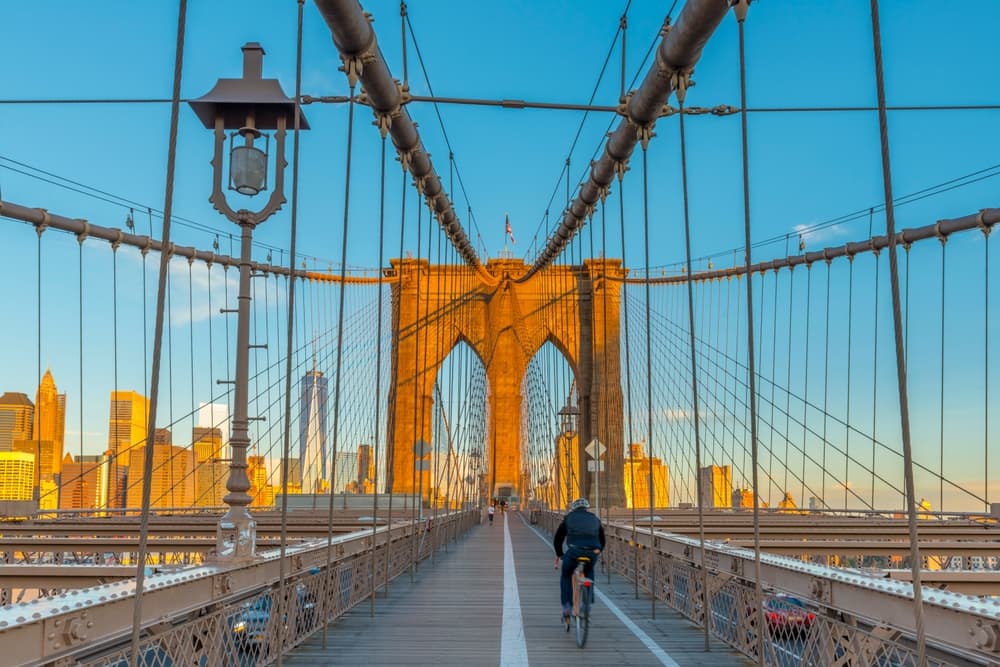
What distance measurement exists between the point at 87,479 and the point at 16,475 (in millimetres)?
1819

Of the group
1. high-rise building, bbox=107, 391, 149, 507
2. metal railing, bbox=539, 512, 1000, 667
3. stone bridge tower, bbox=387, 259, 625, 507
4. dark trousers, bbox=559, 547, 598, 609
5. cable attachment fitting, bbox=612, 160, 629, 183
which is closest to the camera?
metal railing, bbox=539, 512, 1000, 667

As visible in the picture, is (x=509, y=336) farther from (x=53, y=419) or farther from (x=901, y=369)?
(x=901, y=369)

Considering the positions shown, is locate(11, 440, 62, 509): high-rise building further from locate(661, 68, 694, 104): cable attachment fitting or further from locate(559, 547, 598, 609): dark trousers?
locate(661, 68, 694, 104): cable attachment fitting

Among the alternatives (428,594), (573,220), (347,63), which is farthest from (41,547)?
(573,220)

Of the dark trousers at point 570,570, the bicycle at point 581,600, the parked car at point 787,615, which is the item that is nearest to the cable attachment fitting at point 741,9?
the parked car at point 787,615

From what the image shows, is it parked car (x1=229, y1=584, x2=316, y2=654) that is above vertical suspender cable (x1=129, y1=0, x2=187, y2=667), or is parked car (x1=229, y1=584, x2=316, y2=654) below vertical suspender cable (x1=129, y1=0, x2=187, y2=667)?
below

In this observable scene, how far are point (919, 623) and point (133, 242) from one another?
1580cm

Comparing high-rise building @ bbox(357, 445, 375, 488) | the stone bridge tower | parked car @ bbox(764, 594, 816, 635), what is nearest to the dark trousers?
parked car @ bbox(764, 594, 816, 635)

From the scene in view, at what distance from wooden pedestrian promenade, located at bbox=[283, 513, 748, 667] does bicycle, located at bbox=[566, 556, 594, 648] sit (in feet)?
0.30

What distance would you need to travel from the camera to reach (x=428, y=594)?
934cm

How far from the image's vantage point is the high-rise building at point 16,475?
55.7 ft

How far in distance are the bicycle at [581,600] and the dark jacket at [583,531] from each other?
0.51 ft

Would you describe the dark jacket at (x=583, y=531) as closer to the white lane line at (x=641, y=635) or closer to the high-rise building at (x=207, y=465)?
the white lane line at (x=641, y=635)

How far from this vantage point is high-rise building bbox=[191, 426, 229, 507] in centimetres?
1647
